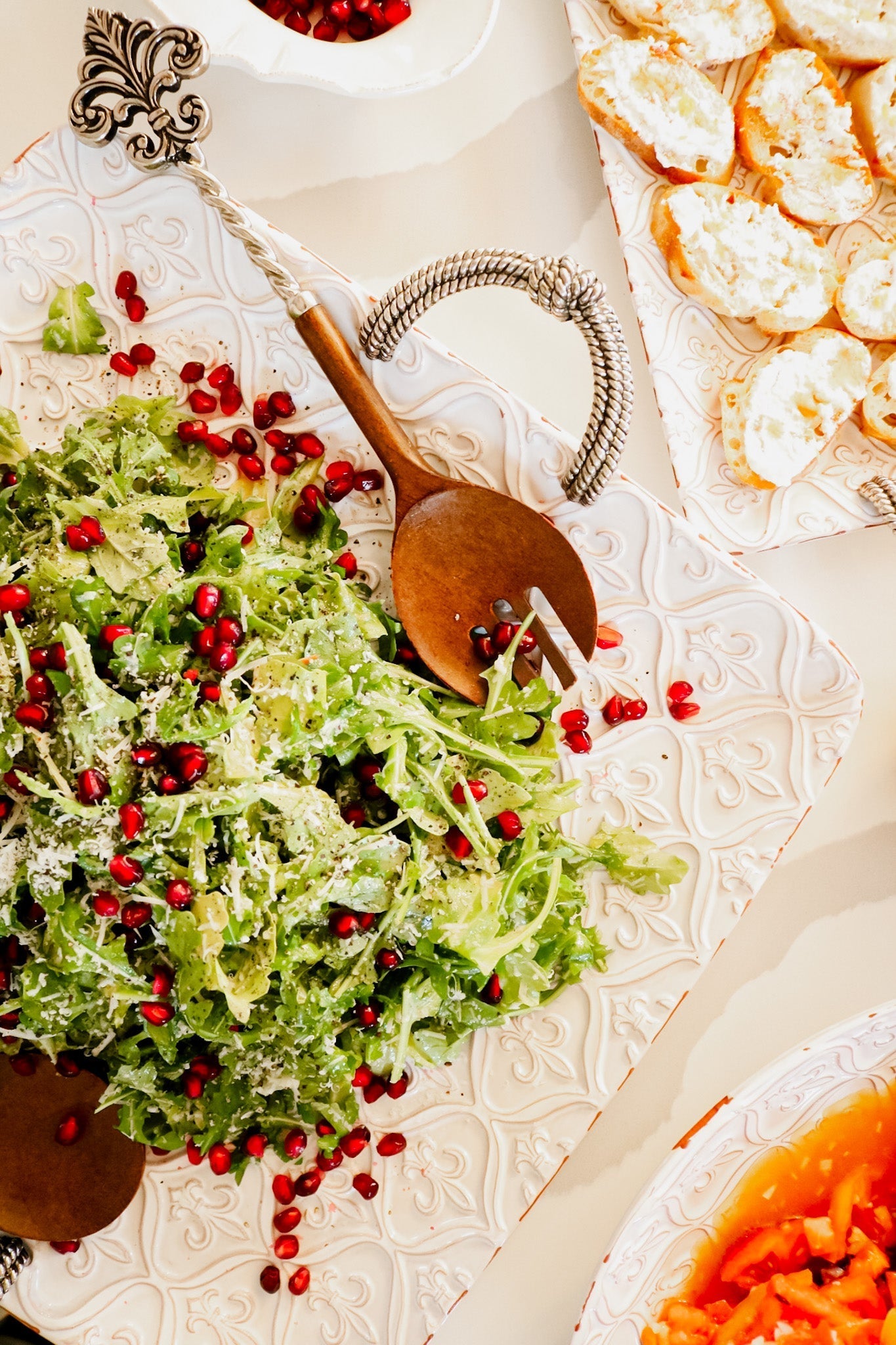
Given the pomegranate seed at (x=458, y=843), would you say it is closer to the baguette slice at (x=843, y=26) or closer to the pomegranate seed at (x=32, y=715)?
the pomegranate seed at (x=32, y=715)

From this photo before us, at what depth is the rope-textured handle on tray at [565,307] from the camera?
5.11 feet

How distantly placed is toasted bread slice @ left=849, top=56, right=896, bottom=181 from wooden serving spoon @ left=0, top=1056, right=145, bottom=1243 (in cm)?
236

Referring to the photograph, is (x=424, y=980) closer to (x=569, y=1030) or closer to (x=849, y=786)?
(x=569, y=1030)

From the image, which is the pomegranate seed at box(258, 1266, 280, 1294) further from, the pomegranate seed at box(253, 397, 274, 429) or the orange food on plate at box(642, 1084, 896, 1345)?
the pomegranate seed at box(253, 397, 274, 429)

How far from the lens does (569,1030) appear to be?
182cm

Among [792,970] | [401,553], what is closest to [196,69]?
[401,553]

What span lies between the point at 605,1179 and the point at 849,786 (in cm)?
95

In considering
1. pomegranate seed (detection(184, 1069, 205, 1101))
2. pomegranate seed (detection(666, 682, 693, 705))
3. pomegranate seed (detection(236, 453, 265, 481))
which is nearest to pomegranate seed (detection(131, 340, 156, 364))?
pomegranate seed (detection(236, 453, 265, 481))

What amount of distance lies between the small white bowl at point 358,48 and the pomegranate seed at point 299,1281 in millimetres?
2165

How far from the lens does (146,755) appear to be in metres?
1.44

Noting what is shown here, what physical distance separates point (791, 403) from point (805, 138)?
53cm

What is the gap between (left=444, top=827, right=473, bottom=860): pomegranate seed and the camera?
5.36 feet

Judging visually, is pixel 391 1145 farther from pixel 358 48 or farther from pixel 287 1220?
pixel 358 48

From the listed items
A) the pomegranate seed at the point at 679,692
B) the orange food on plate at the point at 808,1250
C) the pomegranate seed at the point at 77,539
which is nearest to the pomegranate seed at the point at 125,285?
the pomegranate seed at the point at 77,539
